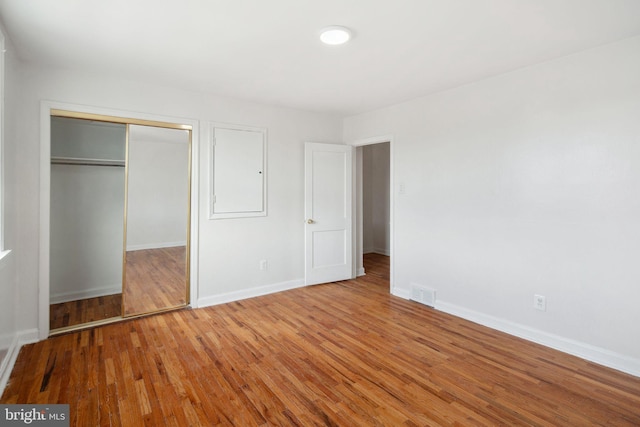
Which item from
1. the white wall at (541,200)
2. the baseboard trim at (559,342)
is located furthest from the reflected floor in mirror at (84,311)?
the baseboard trim at (559,342)

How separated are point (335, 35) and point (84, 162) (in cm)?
299

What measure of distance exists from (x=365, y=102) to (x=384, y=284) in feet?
8.33

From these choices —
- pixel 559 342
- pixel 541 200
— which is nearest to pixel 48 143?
pixel 541 200

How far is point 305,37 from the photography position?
2.42 meters

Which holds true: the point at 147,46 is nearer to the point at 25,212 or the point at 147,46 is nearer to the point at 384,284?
the point at 25,212

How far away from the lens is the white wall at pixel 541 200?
2.49 m

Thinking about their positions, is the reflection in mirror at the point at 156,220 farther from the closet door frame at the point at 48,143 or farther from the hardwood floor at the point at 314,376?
the hardwood floor at the point at 314,376

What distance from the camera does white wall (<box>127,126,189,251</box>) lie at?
3457 mm

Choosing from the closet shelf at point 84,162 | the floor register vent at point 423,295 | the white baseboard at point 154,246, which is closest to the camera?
the closet shelf at point 84,162

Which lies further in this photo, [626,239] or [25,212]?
[25,212]

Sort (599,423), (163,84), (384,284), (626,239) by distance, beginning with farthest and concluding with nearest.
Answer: (384,284) → (163,84) → (626,239) → (599,423)

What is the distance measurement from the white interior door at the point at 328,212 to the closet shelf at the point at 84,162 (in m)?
2.27

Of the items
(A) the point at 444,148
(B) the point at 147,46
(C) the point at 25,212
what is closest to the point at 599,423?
(A) the point at 444,148

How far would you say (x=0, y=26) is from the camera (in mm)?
2197
